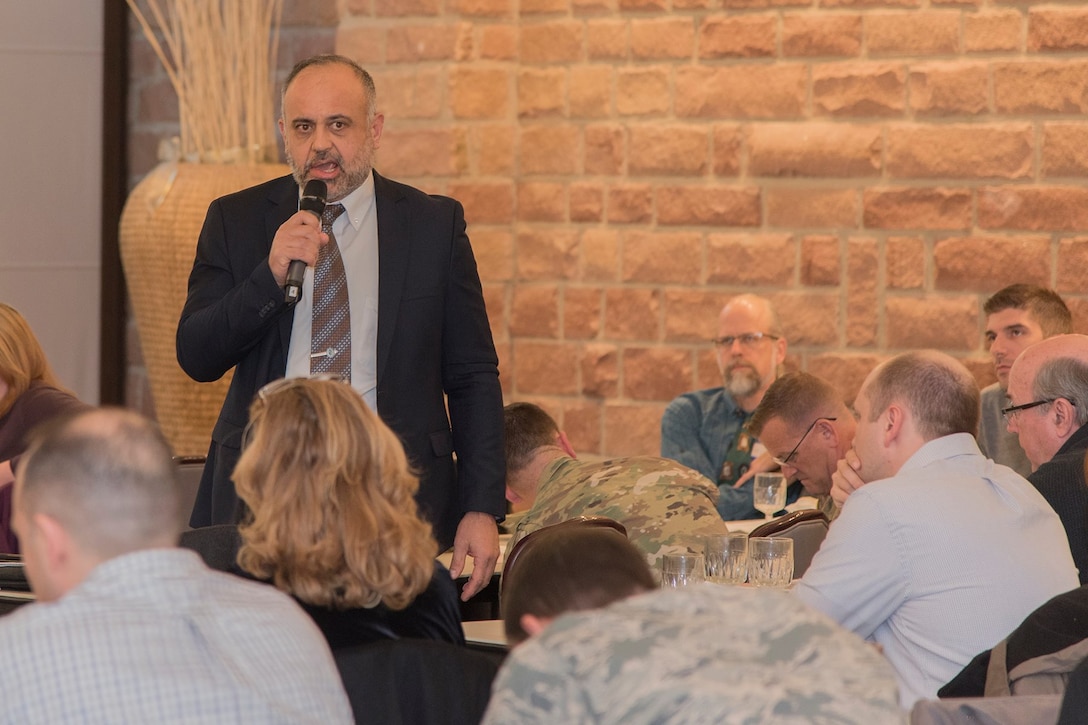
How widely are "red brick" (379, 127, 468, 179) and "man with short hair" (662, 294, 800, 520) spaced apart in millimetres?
1273

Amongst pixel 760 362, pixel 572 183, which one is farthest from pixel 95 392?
pixel 760 362

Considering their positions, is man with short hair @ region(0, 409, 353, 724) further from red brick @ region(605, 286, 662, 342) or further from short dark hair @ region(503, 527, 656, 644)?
red brick @ region(605, 286, 662, 342)

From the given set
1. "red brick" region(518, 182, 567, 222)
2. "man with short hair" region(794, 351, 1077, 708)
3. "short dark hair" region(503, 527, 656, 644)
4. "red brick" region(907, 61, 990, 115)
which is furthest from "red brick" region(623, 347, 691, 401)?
"short dark hair" region(503, 527, 656, 644)

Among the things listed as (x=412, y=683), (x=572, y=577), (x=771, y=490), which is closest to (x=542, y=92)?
(x=771, y=490)

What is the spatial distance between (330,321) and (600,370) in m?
3.08

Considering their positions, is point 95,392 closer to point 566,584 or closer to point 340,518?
point 340,518

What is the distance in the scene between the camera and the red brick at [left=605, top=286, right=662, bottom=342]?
20.0 ft

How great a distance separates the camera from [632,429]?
6.14 metres

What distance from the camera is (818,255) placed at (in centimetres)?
582

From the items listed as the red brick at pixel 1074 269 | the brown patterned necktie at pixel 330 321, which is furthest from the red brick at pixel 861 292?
the brown patterned necktie at pixel 330 321

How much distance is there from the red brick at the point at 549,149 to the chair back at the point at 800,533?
284 centimetres

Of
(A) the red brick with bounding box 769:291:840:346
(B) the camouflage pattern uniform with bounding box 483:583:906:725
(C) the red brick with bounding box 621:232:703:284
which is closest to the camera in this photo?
(B) the camouflage pattern uniform with bounding box 483:583:906:725

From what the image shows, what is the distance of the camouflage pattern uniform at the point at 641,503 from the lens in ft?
11.1

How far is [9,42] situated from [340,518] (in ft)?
16.0
